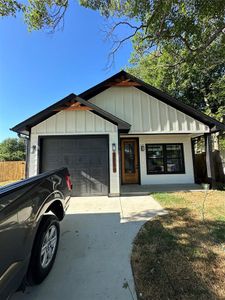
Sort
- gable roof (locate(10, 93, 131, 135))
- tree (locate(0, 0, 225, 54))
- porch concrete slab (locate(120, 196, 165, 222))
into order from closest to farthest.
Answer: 1. porch concrete slab (locate(120, 196, 165, 222))
2. tree (locate(0, 0, 225, 54))
3. gable roof (locate(10, 93, 131, 135))

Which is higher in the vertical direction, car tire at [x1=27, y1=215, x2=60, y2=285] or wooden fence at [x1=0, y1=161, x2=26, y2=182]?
wooden fence at [x1=0, y1=161, x2=26, y2=182]

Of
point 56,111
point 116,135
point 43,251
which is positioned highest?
point 56,111

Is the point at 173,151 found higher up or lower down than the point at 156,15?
lower down

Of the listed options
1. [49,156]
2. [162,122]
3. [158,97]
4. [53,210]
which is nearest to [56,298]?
[53,210]

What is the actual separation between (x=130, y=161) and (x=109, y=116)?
3.94 m

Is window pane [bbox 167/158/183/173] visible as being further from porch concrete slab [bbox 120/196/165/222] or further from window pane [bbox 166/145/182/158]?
porch concrete slab [bbox 120/196/165/222]

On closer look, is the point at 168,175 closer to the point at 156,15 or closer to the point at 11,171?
the point at 156,15

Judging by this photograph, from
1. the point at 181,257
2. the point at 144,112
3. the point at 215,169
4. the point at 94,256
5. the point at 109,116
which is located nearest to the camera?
the point at 181,257

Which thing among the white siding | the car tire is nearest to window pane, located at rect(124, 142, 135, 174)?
the white siding

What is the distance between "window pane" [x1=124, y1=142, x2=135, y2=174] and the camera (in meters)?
11.5

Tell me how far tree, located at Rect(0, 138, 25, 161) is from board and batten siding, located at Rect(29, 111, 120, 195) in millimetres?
26642

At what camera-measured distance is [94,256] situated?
3.49m

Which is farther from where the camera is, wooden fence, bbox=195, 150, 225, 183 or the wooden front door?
wooden fence, bbox=195, 150, 225, 183

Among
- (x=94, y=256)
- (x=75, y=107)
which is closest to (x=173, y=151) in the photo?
(x=75, y=107)
